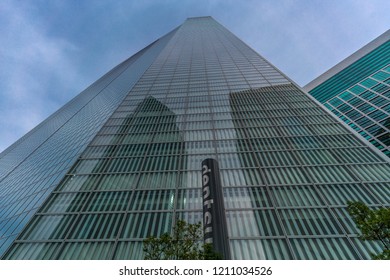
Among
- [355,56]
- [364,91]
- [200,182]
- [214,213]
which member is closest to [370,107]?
[364,91]

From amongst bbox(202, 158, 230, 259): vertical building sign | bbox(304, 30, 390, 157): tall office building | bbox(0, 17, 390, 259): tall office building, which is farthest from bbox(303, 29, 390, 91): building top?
bbox(202, 158, 230, 259): vertical building sign

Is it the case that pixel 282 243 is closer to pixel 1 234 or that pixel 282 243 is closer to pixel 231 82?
pixel 1 234

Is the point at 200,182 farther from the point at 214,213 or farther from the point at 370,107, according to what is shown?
the point at 370,107

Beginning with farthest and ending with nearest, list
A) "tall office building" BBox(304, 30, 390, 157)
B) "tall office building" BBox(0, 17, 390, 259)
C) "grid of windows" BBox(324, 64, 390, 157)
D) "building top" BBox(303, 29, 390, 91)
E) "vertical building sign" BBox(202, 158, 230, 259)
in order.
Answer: "building top" BBox(303, 29, 390, 91) < "tall office building" BBox(304, 30, 390, 157) < "grid of windows" BBox(324, 64, 390, 157) < "tall office building" BBox(0, 17, 390, 259) < "vertical building sign" BBox(202, 158, 230, 259)

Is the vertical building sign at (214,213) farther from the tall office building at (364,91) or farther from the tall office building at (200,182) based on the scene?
the tall office building at (364,91)

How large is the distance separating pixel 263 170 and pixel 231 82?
36.9 meters

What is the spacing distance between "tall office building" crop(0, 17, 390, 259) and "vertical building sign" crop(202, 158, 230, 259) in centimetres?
875

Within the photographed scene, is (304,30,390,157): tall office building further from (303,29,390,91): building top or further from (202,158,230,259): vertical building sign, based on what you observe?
(202,158,230,259): vertical building sign

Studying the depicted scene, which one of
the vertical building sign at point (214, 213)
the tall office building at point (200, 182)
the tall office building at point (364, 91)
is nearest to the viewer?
the vertical building sign at point (214, 213)

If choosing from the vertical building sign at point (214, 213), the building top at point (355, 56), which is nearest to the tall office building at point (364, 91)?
the building top at point (355, 56)

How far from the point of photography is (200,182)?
3281 centimetres

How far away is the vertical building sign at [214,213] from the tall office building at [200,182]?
28.7 ft

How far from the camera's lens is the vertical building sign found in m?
14.8

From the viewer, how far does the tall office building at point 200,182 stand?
24.7 metres
